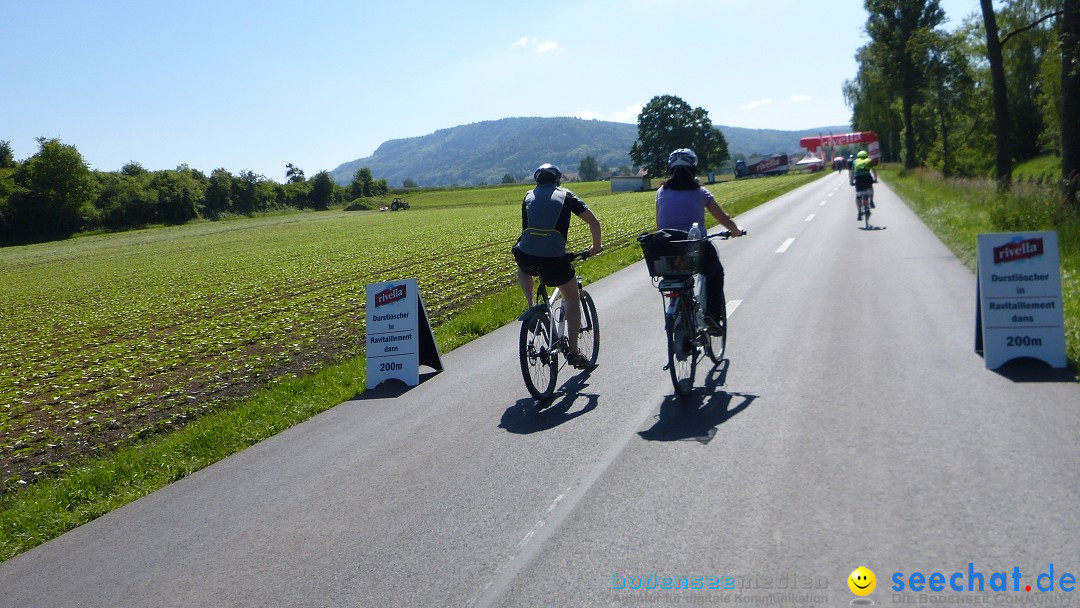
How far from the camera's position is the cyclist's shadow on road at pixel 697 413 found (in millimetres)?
5488

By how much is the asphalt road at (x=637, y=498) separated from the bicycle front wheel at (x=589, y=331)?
331 mm

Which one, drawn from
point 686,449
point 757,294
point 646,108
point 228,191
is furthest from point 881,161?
point 686,449

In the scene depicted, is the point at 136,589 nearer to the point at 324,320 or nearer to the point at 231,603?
the point at 231,603

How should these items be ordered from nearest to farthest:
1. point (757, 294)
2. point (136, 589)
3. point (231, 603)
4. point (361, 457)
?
point (231, 603), point (136, 589), point (361, 457), point (757, 294)

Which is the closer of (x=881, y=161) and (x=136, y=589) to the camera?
(x=136, y=589)

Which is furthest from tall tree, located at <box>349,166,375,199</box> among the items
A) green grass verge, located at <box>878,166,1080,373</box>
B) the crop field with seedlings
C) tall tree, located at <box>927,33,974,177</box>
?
green grass verge, located at <box>878,166,1080,373</box>

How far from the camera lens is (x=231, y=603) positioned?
12.5ft

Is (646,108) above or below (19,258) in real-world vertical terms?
above

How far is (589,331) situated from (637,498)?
3.55m

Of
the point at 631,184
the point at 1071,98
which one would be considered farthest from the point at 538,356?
the point at 631,184

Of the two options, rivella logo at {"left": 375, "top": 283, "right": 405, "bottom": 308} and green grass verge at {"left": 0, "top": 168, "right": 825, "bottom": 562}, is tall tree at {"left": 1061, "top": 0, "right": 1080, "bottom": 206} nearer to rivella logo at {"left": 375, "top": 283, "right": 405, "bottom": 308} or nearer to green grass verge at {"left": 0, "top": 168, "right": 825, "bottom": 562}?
green grass verge at {"left": 0, "top": 168, "right": 825, "bottom": 562}

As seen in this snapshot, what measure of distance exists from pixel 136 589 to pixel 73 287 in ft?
97.0

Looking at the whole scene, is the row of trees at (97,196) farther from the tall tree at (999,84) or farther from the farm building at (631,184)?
the tall tree at (999,84)

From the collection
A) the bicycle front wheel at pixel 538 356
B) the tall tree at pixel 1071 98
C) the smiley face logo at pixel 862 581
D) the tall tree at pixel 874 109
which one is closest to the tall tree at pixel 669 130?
the tall tree at pixel 874 109
